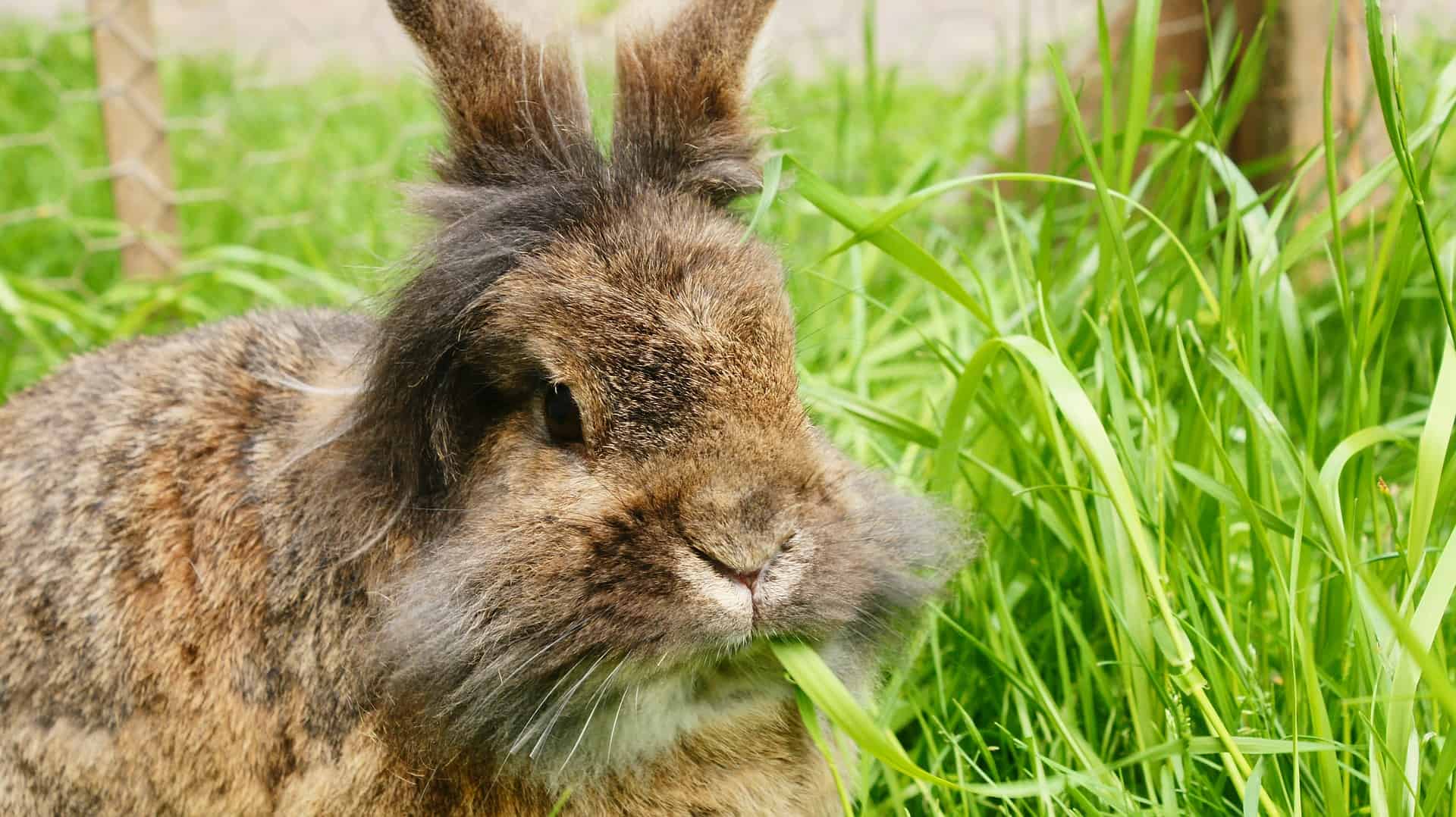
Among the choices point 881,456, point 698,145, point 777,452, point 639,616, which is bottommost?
point 881,456

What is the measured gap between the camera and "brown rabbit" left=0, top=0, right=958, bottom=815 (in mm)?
A: 1584

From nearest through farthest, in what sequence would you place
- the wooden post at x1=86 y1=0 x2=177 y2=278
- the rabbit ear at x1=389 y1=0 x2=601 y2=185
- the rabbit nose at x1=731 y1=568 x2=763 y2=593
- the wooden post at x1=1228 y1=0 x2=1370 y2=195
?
the rabbit nose at x1=731 y1=568 x2=763 y2=593 → the rabbit ear at x1=389 y1=0 x2=601 y2=185 → the wooden post at x1=1228 y1=0 x2=1370 y2=195 → the wooden post at x1=86 y1=0 x2=177 y2=278

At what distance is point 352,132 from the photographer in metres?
5.25

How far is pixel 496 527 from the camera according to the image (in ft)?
5.47

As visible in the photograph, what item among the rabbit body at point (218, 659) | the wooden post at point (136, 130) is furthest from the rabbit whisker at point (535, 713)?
the wooden post at point (136, 130)

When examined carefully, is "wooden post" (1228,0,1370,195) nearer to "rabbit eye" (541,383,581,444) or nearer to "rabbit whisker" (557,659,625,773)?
"rabbit eye" (541,383,581,444)

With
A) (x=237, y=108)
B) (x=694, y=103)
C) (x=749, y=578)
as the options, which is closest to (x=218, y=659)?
(x=749, y=578)

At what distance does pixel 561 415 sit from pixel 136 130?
9.93 ft

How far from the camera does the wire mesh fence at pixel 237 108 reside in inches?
159

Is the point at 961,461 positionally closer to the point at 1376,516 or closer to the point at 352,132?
the point at 1376,516

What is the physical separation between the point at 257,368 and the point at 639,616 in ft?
2.93

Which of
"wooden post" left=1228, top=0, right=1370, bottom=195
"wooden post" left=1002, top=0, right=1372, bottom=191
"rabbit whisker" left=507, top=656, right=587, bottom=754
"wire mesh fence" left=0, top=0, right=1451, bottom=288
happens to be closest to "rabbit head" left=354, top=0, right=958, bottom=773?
"rabbit whisker" left=507, top=656, right=587, bottom=754

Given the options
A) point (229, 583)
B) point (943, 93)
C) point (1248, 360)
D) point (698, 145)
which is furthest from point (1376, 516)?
A: point (943, 93)

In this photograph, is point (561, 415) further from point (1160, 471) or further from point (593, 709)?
point (1160, 471)
